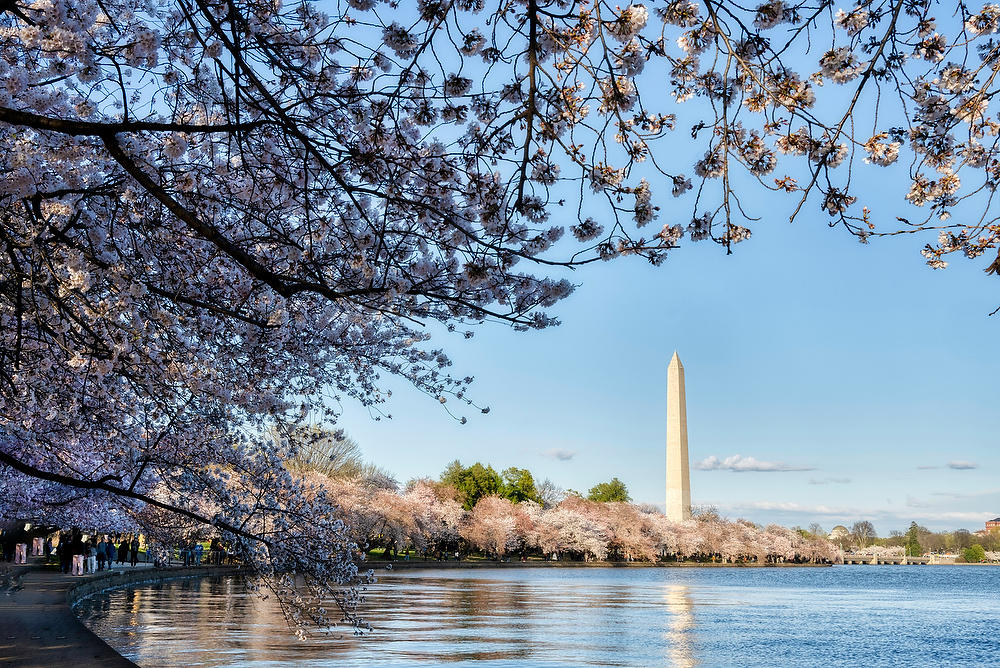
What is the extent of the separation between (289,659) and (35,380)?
7.77 metres

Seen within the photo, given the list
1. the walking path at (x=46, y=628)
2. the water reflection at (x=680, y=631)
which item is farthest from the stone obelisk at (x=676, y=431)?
the walking path at (x=46, y=628)

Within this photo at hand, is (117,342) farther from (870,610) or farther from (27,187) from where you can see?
Result: (870,610)

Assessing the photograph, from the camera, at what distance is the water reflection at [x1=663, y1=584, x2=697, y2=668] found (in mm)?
16203

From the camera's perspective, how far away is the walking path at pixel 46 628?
30.5 feet

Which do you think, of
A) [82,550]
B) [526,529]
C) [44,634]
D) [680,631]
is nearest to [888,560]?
[526,529]

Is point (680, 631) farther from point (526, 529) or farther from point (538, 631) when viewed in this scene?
point (526, 529)

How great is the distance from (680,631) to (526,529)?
5095cm

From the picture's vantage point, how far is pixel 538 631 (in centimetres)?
1889

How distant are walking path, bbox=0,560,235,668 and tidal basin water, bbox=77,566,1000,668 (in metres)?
1.00

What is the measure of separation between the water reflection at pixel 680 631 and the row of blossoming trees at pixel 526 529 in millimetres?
25676

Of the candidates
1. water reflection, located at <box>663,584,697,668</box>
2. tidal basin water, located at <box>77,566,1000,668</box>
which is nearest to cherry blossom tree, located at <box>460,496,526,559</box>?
water reflection, located at <box>663,584,697,668</box>

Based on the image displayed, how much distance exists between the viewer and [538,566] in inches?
2616

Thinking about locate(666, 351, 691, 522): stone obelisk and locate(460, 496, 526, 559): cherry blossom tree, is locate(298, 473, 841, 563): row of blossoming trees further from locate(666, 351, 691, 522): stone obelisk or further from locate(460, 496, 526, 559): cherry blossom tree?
locate(666, 351, 691, 522): stone obelisk

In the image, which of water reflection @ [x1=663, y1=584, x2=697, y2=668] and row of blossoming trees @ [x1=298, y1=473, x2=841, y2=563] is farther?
row of blossoming trees @ [x1=298, y1=473, x2=841, y2=563]
